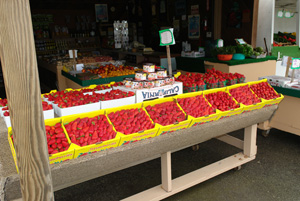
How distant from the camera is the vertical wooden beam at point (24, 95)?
0.98m

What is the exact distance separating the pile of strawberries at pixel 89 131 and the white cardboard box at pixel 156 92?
0.62 meters

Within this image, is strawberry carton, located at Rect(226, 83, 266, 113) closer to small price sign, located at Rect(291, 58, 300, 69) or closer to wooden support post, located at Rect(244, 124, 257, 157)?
wooden support post, located at Rect(244, 124, 257, 157)

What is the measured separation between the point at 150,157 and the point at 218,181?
948mm

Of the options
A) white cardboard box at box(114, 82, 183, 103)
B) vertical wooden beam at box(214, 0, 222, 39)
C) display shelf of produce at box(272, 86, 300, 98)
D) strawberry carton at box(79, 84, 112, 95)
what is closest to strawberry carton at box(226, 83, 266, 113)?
white cardboard box at box(114, 82, 183, 103)

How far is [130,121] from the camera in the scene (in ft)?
7.79

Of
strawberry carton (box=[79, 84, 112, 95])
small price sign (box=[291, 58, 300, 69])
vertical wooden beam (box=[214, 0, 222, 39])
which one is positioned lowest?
strawberry carton (box=[79, 84, 112, 95])

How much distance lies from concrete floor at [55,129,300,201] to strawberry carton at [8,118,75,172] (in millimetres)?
1093

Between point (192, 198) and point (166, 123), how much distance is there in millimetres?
941

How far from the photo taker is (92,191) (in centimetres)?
302

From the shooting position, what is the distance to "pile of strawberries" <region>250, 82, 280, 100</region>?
11.0ft

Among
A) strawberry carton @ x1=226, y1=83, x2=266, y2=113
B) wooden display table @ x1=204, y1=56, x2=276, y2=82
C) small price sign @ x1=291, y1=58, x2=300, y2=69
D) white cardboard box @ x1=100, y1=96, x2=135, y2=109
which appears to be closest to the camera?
white cardboard box @ x1=100, y1=96, x2=135, y2=109

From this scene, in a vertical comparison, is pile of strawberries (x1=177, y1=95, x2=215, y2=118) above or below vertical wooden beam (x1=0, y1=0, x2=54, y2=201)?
below

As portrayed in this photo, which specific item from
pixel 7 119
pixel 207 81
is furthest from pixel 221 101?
pixel 7 119

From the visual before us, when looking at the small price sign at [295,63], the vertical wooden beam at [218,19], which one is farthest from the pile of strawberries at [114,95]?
the vertical wooden beam at [218,19]
